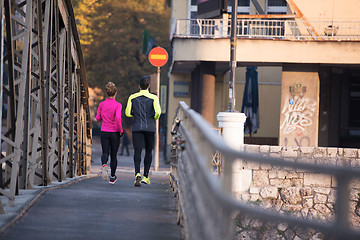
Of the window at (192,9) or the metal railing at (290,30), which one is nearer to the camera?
the metal railing at (290,30)

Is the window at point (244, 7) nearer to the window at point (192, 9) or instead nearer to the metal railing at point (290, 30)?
the window at point (192, 9)

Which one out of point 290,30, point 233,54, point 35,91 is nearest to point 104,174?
point 35,91

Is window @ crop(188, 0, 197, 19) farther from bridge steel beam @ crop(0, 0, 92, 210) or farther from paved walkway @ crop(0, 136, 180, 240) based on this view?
paved walkway @ crop(0, 136, 180, 240)

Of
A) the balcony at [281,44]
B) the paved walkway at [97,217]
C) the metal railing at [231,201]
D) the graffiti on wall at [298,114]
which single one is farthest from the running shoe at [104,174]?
the graffiti on wall at [298,114]

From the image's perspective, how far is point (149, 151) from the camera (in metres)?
10.3

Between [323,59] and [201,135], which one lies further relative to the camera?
[323,59]

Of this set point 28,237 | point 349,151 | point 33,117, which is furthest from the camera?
point 349,151

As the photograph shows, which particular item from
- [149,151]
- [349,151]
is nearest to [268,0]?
[349,151]

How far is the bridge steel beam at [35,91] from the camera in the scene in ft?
23.7

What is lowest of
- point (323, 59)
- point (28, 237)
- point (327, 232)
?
point (28, 237)

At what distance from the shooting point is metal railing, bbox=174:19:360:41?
74.4 ft

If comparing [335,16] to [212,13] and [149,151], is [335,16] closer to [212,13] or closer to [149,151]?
[212,13]

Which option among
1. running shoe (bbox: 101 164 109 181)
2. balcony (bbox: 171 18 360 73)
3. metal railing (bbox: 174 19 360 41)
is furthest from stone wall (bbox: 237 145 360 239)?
metal railing (bbox: 174 19 360 41)

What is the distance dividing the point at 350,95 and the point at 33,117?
19.8 metres
